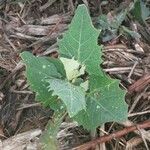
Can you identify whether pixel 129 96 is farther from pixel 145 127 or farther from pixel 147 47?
pixel 147 47

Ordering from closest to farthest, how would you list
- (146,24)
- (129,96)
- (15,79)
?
(129,96)
(15,79)
(146,24)

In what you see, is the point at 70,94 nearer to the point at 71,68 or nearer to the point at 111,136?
the point at 71,68

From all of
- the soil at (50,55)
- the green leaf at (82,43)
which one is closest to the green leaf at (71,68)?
the green leaf at (82,43)

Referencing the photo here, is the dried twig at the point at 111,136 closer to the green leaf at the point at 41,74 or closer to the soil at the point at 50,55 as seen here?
the soil at the point at 50,55

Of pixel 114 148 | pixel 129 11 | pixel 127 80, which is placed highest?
pixel 129 11

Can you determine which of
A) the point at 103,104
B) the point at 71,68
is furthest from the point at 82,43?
the point at 103,104

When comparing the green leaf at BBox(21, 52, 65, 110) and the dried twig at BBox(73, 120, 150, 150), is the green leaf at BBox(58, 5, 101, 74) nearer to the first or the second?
the green leaf at BBox(21, 52, 65, 110)

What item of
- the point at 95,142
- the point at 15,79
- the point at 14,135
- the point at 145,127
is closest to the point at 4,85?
the point at 15,79
